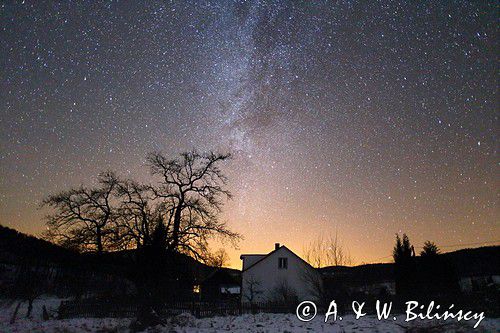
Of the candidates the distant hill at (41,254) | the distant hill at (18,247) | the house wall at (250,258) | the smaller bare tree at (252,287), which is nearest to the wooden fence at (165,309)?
the distant hill at (41,254)

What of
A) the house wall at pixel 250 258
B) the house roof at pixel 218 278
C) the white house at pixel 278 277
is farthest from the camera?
the house roof at pixel 218 278

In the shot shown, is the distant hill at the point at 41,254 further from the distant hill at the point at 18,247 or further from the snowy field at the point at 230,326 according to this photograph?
the snowy field at the point at 230,326

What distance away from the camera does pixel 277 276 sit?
40.2m

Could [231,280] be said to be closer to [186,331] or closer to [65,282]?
[65,282]

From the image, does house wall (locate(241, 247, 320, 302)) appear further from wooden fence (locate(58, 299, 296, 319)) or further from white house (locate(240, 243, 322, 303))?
wooden fence (locate(58, 299, 296, 319))

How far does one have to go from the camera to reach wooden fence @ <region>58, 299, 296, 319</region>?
21766 mm

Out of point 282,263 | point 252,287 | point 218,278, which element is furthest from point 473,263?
point 218,278

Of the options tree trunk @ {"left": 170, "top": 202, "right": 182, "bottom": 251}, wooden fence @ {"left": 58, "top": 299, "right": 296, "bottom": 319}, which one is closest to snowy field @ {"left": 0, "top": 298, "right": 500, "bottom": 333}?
wooden fence @ {"left": 58, "top": 299, "right": 296, "bottom": 319}

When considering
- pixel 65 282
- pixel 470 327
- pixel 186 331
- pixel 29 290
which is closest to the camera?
pixel 470 327

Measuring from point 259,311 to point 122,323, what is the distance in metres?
10.1

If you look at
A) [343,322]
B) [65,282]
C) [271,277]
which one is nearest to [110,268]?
[65,282]

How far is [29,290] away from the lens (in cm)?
1933

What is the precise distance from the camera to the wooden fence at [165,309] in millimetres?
21766

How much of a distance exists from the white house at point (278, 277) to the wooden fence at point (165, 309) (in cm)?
1329
